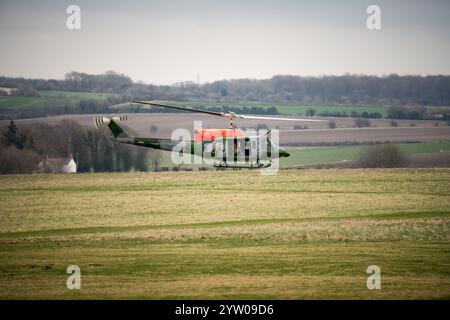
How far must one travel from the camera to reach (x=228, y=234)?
26.7 meters

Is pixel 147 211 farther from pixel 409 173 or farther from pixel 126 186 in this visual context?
pixel 409 173

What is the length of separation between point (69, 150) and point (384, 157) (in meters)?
27.8

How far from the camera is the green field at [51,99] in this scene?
77.2m

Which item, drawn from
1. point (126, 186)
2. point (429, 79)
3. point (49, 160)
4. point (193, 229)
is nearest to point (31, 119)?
point (49, 160)

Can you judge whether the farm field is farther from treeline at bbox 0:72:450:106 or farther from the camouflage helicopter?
the camouflage helicopter

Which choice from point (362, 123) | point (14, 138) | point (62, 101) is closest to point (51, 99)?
point (62, 101)

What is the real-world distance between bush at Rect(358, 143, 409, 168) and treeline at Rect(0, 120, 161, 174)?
19.1 m

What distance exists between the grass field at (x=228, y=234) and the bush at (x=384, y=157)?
62.3ft

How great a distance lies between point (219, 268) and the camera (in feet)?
69.4

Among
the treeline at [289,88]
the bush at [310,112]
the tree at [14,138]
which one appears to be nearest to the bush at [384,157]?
the bush at [310,112]

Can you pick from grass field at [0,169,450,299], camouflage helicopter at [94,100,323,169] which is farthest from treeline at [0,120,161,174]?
camouflage helicopter at [94,100,323,169]

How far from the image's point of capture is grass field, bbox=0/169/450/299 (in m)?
19.1

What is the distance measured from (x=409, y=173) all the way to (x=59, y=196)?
20.9 meters
